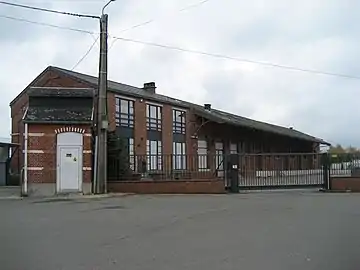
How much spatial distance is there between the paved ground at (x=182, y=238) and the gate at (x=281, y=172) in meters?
12.4

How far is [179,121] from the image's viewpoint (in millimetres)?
48219

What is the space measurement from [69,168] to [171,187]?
197 inches

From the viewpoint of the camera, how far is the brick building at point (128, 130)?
27031 millimetres

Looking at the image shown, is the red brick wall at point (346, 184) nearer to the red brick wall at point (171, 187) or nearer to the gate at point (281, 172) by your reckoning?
the gate at point (281, 172)

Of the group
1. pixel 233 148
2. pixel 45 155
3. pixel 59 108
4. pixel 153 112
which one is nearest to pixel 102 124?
pixel 59 108

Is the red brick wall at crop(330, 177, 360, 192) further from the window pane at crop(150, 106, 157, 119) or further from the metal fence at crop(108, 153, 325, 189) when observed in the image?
the window pane at crop(150, 106, 157, 119)

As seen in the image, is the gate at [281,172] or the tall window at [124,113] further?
the tall window at [124,113]

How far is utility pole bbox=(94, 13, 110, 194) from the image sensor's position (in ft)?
87.5

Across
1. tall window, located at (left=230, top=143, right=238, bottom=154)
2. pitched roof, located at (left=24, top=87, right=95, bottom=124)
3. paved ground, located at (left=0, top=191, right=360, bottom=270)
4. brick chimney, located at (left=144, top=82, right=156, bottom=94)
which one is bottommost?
paved ground, located at (left=0, top=191, right=360, bottom=270)

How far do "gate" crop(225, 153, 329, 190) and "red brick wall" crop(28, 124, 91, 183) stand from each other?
7348 mm

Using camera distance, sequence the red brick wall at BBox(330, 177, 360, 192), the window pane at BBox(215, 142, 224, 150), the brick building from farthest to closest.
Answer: the window pane at BBox(215, 142, 224, 150) → the red brick wall at BBox(330, 177, 360, 192) → the brick building

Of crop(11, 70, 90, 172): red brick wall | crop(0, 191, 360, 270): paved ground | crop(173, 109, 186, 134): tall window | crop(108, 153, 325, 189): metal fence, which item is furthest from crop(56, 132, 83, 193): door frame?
crop(173, 109, 186, 134): tall window

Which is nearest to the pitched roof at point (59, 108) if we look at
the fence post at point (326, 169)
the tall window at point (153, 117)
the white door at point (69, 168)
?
the white door at point (69, 168)

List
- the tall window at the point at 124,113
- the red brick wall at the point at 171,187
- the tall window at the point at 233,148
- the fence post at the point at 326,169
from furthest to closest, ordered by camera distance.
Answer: the tall window at the point at 233,148 < the tall window at the point at 124,113 < the fence post at the point at 326,169 < the red brick wall at the point at 171,187
